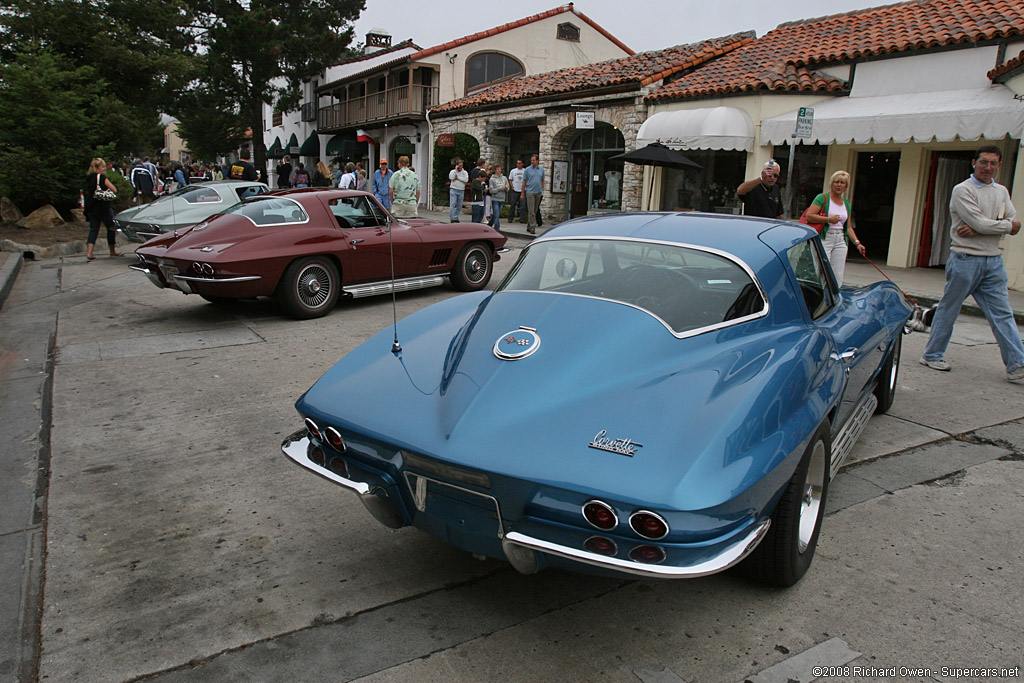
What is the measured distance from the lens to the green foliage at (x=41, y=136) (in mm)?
15594

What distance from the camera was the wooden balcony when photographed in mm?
30203

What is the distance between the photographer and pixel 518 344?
114 inches

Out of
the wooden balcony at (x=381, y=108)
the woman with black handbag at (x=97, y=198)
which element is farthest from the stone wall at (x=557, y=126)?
the woman with black handbag at (x=97, y=198)

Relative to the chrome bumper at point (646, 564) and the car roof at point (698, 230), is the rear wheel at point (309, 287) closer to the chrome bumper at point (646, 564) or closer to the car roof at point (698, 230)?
the car roof at point (698, 230)

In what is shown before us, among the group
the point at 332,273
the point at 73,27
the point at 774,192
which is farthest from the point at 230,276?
the point at 73,27

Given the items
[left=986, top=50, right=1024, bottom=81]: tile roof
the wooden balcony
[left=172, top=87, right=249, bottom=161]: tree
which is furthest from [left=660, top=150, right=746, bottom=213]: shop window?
[left=172, top=87, right=249, bottom=161]: tree

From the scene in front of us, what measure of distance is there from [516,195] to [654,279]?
738 inches

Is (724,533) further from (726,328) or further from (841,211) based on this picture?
(841,211)

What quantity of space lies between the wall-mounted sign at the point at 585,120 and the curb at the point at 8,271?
12239 mm

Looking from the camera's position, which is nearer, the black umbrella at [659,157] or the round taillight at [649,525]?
the round taillight at [649,525]

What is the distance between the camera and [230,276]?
7.41 metres

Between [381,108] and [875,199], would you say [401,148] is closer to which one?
[381,108]

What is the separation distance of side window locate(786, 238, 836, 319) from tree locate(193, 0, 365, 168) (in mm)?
35391

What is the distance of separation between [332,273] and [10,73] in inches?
483
